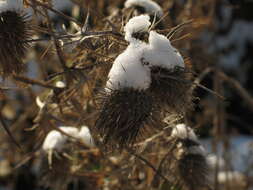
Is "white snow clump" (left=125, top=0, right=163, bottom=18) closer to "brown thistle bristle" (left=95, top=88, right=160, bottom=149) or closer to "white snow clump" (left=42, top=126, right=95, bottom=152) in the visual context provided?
"white snow clump" (left=42, top=126, right=95, bottom=152)

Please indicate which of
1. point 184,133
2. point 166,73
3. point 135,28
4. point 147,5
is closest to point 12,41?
point 135,28

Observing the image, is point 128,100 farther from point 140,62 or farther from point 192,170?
point 192,170

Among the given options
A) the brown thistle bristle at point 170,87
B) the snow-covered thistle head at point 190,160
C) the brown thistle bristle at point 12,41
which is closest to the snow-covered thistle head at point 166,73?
the brown thistle bristle at point 170,87

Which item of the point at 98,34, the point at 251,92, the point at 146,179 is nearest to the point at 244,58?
the point at 251,92

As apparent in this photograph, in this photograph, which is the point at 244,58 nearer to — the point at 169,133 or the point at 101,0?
the point at 101,0

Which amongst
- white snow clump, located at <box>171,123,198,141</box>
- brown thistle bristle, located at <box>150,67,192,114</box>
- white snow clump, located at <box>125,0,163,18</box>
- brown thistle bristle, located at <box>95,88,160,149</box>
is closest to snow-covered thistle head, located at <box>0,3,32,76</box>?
brown thistle bristle, located at <box>95,88,160,149</box>

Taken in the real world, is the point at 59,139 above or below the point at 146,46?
below

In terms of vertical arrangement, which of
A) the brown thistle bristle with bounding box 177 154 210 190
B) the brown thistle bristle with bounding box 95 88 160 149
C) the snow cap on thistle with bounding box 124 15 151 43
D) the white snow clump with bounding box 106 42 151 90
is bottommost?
the brown thistle bristle with bounding box 177 154 210 190
